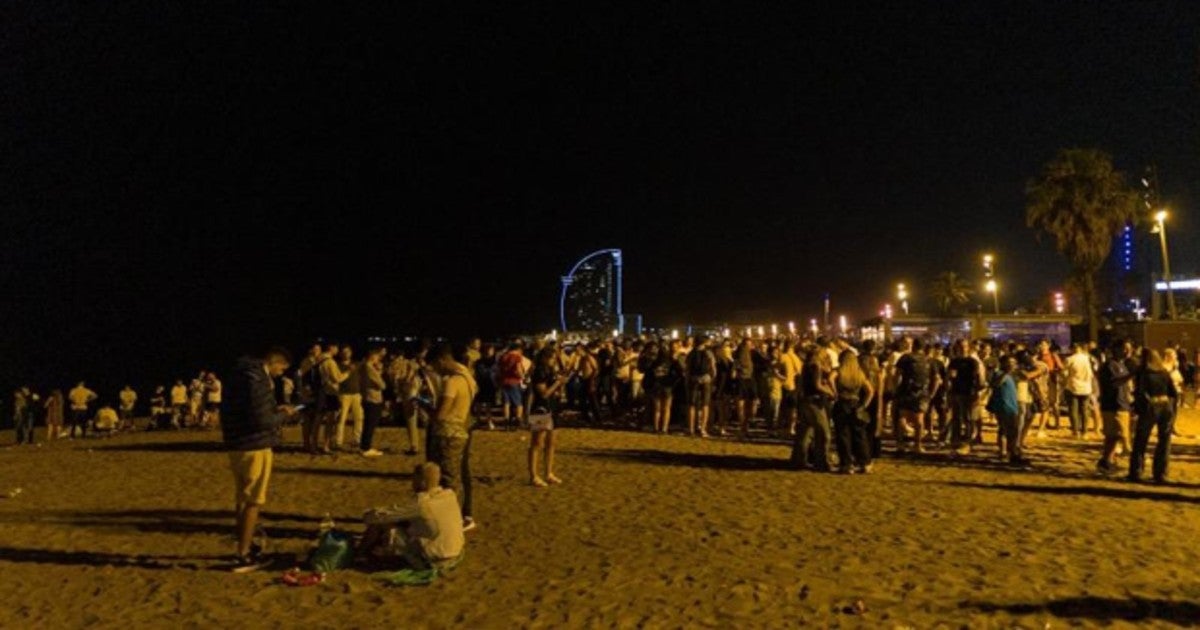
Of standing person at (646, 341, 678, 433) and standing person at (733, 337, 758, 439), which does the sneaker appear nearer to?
standing person at (646, 341, 678, 433)

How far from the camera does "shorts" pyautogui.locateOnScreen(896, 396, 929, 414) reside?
1331 cm

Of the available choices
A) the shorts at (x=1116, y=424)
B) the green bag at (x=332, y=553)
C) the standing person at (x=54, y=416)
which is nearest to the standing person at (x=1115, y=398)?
the shorts at (x=1116, y=424)

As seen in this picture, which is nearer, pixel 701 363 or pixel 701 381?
pixel 701 363

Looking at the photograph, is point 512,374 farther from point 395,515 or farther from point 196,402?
point 196,402

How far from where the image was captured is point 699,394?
15984 mm

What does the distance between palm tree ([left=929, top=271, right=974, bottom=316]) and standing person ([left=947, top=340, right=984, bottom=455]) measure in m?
83.6

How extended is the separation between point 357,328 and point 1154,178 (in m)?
107

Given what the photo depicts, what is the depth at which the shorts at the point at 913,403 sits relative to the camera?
13.3 meters

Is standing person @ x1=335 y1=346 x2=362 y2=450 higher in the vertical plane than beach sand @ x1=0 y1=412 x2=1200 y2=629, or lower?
higher

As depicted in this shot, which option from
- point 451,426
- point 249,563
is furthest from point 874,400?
point 249,563

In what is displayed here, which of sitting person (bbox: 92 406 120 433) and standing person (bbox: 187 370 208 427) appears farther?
sitting person (bbox: 92 406 120 433)

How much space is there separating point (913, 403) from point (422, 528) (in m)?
8.89

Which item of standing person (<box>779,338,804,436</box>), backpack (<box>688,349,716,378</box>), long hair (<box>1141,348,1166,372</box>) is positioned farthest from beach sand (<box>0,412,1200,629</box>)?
Result: standing person (<box>779,338,804,436</box>)

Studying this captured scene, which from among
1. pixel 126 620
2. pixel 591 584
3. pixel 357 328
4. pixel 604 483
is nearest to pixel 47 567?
pixel 126 620
